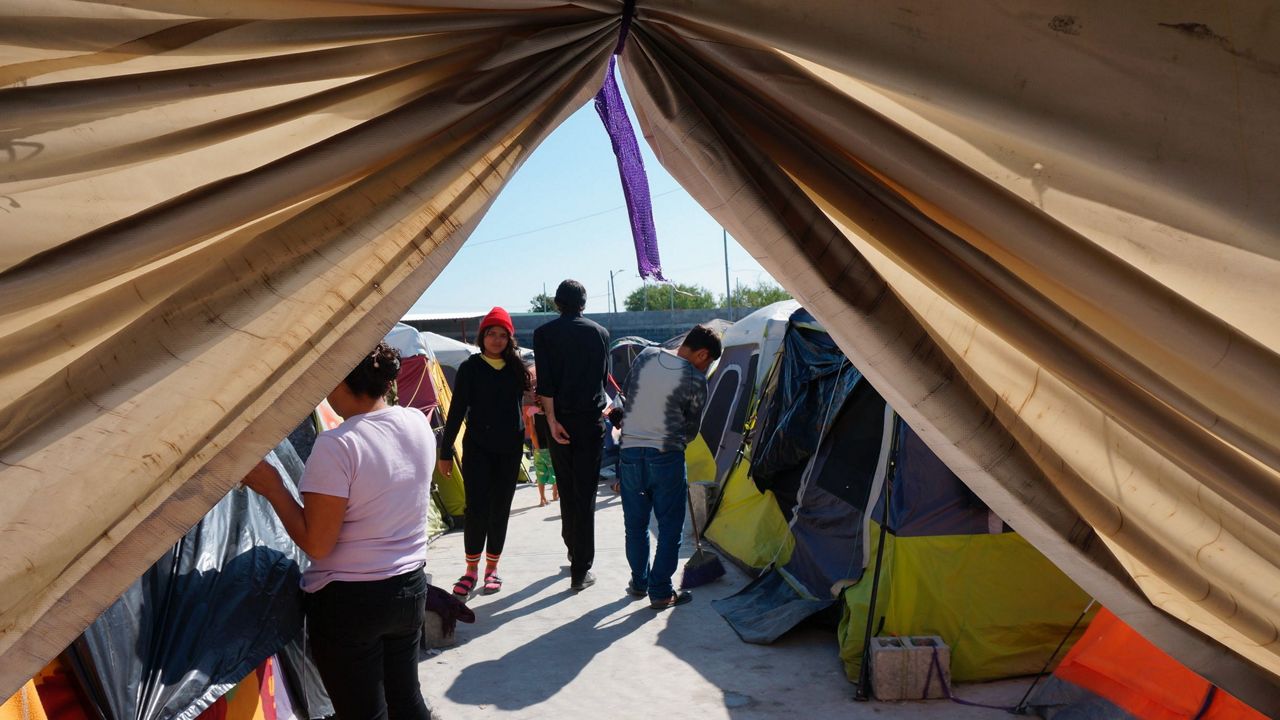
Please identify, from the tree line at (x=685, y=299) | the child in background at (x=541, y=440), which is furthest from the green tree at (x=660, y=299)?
the child in background at (x=541, y=440)

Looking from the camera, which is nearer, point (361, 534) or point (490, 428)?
point (361, 534)

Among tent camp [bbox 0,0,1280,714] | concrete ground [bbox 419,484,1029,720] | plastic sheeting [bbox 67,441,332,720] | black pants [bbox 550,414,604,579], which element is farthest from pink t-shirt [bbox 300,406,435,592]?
→ black pants [bbox 550,414,604,579]

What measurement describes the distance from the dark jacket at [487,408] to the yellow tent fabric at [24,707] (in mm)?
3311

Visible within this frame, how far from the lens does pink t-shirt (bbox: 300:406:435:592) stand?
255 cm

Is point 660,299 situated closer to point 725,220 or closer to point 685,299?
point 685,299

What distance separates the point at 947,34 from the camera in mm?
1409

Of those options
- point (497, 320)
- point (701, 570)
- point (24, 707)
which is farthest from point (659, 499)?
point (24, 707)

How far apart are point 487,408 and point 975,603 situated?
121 inches

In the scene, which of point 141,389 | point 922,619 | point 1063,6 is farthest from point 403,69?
point 922,619

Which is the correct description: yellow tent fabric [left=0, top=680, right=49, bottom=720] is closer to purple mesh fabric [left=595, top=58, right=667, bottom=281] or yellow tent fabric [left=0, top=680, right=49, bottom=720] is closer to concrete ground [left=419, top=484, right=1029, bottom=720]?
purple mesh fabric [left=595, top=58, right=667, bottom=281]

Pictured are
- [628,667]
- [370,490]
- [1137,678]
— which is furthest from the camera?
[628,667]

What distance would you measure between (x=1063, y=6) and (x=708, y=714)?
3.51 meters

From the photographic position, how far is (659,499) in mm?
5625

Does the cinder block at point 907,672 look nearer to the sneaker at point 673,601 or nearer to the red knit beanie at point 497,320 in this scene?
the sneaker at point 673,601
